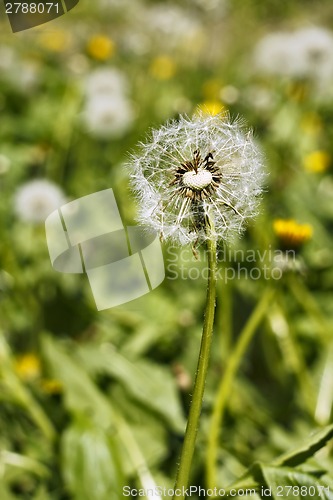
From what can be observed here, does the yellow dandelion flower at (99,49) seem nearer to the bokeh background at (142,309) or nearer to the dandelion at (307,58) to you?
the bokeh background at (142,309)

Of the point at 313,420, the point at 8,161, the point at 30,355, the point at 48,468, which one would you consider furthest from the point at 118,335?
the point at 8,161

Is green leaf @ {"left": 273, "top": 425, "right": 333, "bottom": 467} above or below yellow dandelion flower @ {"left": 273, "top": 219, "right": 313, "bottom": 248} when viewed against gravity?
below

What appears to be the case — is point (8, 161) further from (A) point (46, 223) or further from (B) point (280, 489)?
(B) point (280, 489)

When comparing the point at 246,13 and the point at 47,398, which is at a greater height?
the point at 246,13

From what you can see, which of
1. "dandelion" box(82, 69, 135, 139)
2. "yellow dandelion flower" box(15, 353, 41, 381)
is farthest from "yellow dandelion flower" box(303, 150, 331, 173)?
"yellow dandelion flower" box(15, 353, 41, 381)

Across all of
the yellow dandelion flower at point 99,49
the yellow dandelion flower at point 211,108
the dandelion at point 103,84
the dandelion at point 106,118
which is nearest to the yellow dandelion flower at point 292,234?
the yellow dandelion flower at point 211,108

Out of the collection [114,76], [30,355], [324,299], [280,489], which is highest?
[114,76]

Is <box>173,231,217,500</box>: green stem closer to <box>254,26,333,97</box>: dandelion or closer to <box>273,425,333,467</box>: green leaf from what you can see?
<box>273,425,333,467</box>: green leaf
